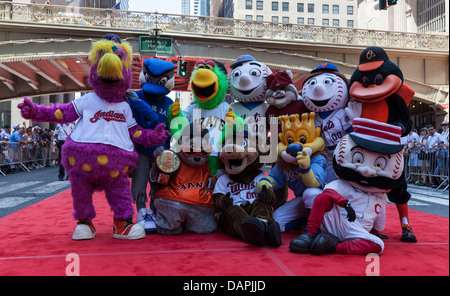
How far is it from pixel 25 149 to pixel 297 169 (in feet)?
41.6

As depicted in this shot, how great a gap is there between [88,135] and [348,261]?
Answer: 2512 mm

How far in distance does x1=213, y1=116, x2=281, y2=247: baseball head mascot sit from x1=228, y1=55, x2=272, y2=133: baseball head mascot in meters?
0.46

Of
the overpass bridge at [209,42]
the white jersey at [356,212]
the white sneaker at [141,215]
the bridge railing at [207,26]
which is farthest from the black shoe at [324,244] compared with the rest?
the bridge railing at [207,26]

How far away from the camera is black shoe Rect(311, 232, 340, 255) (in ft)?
10.00

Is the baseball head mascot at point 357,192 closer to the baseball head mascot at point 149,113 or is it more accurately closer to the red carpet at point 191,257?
the red carpet at point 191,257

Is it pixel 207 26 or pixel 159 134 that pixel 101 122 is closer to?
pixel 159 134

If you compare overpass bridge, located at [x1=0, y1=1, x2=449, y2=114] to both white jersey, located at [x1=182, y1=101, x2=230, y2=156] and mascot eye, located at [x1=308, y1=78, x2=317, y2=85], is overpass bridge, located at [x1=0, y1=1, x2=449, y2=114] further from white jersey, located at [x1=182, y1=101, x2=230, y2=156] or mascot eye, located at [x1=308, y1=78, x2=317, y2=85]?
mascot eye, located at [x1=308, y1=78, x2=317, y2=85]

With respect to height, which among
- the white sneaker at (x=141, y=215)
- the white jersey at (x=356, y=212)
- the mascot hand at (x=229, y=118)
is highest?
the mascot hand at (x=229, y=118)

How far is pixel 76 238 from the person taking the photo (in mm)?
3617

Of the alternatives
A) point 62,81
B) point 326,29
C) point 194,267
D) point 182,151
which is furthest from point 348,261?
point 62,81

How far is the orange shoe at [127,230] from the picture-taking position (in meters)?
3.64

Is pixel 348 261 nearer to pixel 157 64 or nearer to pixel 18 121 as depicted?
pixel 157 64

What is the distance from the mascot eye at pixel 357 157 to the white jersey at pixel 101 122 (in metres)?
2.08
